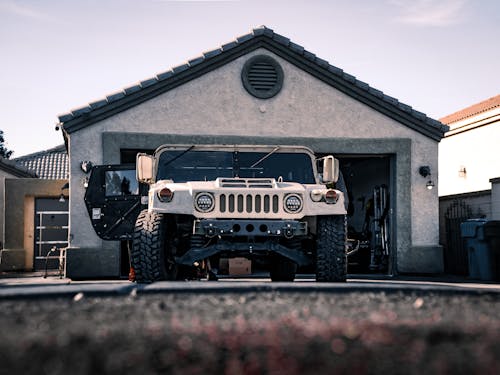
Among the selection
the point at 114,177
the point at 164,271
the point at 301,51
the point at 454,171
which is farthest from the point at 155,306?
the point at 454,171

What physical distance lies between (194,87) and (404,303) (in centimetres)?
1522

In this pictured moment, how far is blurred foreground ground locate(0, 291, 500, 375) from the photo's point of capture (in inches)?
46.6

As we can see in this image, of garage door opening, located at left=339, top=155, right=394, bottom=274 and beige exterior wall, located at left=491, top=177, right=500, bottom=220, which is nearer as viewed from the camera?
beige exterior wall, located at left=491, top=177, right=500, bottom=220

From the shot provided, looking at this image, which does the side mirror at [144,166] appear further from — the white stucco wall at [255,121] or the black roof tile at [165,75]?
the black roof tile at [165,75]

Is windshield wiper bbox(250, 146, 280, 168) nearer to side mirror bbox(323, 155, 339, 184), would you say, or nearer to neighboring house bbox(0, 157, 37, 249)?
side mirror bbox(323, 155, 339, 184)

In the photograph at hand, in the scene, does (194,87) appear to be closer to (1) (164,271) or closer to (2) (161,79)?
(2) (161,79)

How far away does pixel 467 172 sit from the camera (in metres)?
25.8

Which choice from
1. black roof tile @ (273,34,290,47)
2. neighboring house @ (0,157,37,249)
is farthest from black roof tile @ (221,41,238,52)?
neighboring house @ (0,157,37,249)

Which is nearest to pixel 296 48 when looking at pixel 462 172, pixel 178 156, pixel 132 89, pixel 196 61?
pixel 196 61

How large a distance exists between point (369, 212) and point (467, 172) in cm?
644

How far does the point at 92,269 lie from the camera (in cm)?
1620

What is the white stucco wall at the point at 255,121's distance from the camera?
53.7 feet

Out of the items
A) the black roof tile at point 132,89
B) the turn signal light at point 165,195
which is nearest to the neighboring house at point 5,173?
the black roof tile at point 132,89

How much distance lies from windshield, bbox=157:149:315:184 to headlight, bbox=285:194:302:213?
3.38 feet
